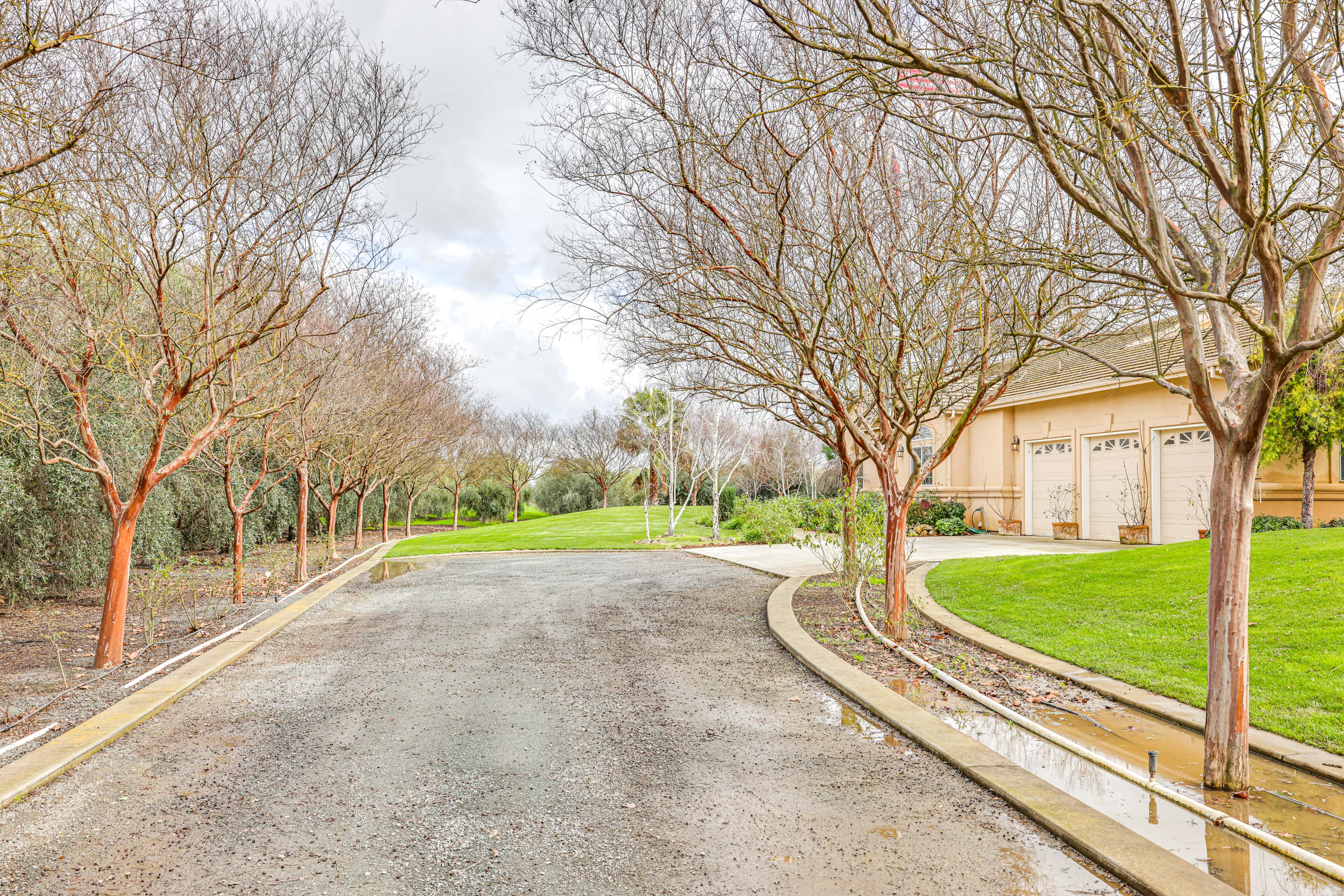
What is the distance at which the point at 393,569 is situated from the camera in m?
15.9

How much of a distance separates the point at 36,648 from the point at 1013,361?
1043cm

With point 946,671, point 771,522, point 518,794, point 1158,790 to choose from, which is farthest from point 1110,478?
point 518,794

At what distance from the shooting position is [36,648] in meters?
8.53

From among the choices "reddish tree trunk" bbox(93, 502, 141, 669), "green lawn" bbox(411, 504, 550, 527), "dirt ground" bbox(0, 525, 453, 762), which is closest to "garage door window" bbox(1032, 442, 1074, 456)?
"dirt ground" bbox(0, 525, 453, 762)

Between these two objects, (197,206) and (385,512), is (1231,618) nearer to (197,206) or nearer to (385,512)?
(197,206)

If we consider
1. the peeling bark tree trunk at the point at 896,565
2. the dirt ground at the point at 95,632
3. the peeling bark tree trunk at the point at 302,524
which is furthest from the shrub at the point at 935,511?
the dirt ground at the point at 95,632

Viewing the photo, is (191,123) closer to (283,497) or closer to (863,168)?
(863,168)

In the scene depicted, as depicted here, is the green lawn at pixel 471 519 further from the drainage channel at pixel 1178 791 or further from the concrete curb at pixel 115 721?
the drainage channel at pixel 1178 791

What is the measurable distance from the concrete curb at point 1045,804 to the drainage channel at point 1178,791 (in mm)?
147

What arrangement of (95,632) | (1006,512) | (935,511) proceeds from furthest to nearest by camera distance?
(935,511) < (1006,512) < (95,632)

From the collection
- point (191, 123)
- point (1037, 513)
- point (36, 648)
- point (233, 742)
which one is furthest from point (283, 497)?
point (1037, 513)

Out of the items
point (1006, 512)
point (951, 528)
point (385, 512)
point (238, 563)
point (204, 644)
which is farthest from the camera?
point (385, 512)

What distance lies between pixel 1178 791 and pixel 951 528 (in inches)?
684

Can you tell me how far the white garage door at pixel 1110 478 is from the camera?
1686 centimetres
